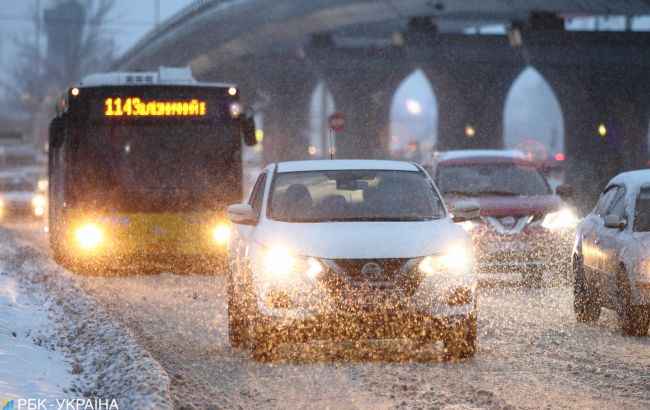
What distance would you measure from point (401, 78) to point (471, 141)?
914cm

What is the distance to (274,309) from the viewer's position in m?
9.93

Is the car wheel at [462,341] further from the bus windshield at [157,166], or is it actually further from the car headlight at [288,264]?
the bus windshield at [157,166]

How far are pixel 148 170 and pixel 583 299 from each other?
828cm

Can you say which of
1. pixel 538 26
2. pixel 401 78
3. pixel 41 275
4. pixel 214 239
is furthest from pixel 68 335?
pixel 401 78

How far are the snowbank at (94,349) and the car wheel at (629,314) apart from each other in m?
4.28

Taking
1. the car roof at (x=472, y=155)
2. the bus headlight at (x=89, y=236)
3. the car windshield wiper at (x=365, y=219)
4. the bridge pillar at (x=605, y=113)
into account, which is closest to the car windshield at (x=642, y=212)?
the car windshield wiper at (x=365, y=219)

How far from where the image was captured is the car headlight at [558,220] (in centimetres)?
1728

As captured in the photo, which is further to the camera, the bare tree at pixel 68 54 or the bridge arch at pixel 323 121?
the bare tree at pixel 68 54

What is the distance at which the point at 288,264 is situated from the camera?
9.97m

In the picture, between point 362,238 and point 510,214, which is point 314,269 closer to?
point 362,238

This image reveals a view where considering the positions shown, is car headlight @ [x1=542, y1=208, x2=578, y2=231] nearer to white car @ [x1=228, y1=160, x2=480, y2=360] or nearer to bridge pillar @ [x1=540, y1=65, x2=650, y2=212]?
white car @ [x1=228, y1=160, x2=480, y2=360]

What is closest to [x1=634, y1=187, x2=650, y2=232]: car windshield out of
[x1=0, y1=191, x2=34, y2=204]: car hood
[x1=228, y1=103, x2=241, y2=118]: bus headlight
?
[x1=228, y1=103, x2=241, y2=118]: bus headlight

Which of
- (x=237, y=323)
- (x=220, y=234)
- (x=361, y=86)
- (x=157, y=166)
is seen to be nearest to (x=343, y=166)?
(x=237, y=323)

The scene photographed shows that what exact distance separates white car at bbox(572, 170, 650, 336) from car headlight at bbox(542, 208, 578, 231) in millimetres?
3306
